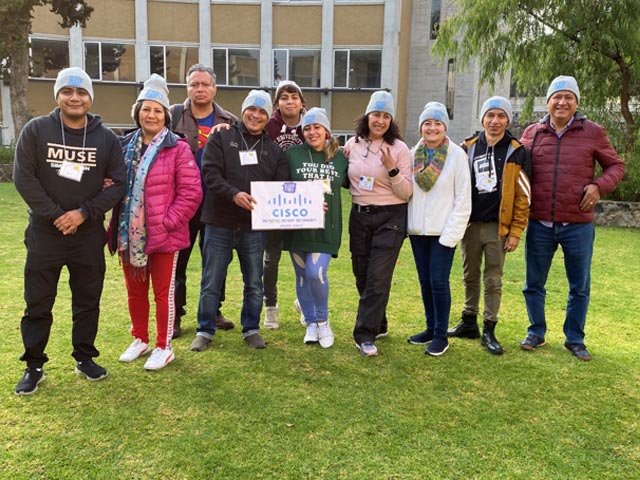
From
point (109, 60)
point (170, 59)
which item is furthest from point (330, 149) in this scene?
point (109, 60)

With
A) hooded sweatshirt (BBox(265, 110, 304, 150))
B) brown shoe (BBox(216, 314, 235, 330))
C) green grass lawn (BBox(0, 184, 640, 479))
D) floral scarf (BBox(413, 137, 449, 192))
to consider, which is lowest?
green grass lawn (BBox(0, 184, 640, 479))

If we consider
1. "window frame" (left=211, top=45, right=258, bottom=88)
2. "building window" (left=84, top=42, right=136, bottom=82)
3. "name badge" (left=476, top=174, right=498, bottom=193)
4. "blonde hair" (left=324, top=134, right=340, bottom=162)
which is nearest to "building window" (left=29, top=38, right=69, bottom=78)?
"building window" (left=84, top=42, right=136, bottom=82)

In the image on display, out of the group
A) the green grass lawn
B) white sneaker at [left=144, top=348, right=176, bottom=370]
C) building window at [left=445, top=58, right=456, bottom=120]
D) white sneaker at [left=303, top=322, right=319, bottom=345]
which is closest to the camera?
the green grass lawn

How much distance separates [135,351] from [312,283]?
162cm

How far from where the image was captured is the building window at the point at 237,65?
22.6 meters

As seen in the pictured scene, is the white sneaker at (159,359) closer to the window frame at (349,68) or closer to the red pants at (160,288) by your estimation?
the red pants at (160,288)

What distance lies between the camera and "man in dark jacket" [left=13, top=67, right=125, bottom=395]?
3594 millimetres

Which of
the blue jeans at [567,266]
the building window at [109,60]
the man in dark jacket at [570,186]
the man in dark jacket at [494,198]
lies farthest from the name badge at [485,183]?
the building window at [109,60]

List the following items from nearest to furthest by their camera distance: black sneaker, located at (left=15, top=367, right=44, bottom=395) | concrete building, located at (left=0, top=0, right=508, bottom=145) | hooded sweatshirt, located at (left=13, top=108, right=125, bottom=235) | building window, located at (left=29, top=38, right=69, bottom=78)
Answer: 1. hooded sweatshirt, located at (left=13, top=108, right=125, bottom=235)
2. black sneaker, located at (left=15, top=367, right=44, bottom=395)
3. building window, located at (left=29, top=38, right=69, bottom=78)
4. concrete building, located at (left=0, top=0, right=508, bottom=145)

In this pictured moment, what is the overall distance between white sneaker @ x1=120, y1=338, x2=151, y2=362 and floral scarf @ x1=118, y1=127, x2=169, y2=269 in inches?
30.7

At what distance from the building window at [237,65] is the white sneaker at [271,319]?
18967mm

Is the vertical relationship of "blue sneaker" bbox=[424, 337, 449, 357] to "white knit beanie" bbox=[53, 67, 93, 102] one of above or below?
below

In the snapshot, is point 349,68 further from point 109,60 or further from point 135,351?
point 135,351

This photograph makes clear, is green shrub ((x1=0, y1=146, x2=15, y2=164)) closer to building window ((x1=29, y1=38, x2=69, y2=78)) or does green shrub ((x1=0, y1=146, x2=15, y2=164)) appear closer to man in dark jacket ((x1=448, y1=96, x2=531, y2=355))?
building window ((x1=29, y1=38, x2=69, y2=78))
